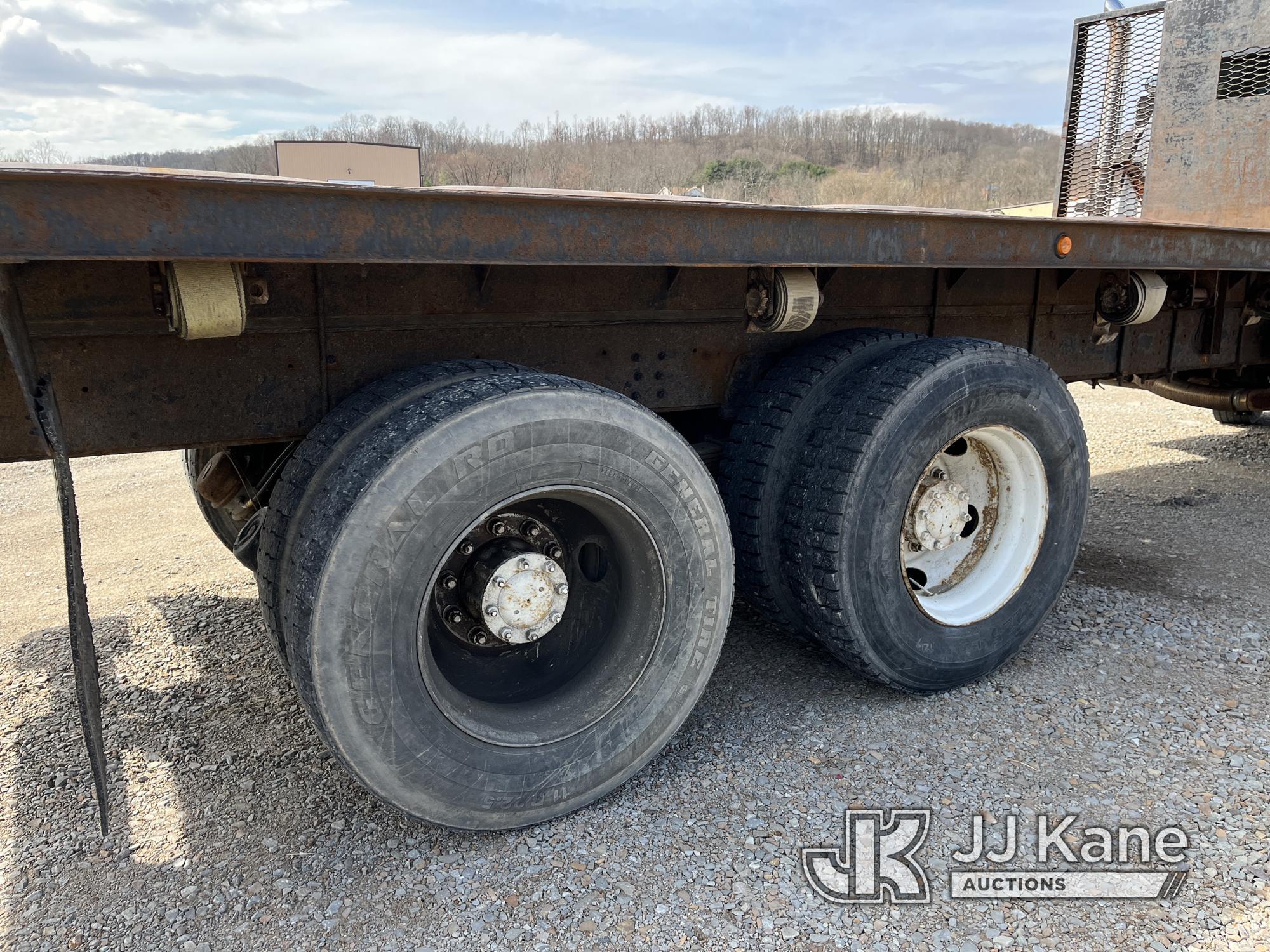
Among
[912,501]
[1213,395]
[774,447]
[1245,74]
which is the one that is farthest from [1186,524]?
[774,447]

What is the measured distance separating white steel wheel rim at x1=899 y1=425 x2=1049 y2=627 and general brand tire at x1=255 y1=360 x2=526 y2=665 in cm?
161

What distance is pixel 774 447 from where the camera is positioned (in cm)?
303

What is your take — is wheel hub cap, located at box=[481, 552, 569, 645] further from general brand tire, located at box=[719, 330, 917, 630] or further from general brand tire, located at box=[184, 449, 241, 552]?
general brand tire, located at box=[184, 449, 241, 552]

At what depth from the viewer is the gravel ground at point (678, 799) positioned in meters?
2.21

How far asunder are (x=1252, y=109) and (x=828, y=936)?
4802 millimetres

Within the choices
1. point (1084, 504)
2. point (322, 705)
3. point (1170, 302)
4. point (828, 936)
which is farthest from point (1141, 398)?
point (322, 705)

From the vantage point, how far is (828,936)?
7.15 ft

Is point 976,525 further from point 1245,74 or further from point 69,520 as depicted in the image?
point 1245,74

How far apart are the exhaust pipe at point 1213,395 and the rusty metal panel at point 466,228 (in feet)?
10.5

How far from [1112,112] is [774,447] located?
3.96 m

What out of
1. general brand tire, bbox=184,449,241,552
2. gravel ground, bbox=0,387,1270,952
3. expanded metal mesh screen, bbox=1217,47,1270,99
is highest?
expanded metal mesh screen, bbox=1217,47,1270,99

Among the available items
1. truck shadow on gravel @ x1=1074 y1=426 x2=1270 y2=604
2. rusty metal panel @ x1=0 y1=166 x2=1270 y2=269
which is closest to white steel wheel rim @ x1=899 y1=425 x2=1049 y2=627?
rusty metal panel @ x1=0 y1=166 x2=1270 y2=269

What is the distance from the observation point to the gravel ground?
7.24 ft

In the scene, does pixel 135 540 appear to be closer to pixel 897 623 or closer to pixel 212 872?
pixel 212 872
